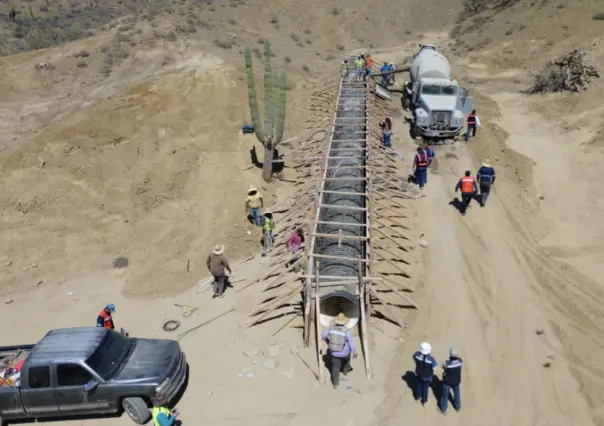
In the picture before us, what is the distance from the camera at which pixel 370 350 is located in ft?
36.5

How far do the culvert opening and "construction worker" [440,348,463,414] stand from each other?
262 cm

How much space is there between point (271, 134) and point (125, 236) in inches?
250

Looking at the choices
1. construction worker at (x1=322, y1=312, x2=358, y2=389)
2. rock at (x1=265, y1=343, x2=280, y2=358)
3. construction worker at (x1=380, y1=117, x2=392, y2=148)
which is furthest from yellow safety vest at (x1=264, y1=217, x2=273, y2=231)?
construction worker at (x1=380, y1=117, x2=392, y2=148)

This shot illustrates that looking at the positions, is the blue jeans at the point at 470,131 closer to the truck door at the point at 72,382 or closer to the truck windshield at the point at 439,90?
the truck windshield at the point at 439,90

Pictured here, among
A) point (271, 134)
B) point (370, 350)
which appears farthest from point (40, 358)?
point (271, 134)

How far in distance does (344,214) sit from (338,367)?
5.38m

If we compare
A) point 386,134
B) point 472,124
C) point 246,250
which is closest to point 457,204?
point 386,134

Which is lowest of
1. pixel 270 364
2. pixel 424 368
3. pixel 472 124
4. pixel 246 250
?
pixel 270 364

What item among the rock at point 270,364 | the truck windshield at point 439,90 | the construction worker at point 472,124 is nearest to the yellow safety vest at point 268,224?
the rock at point 270,364

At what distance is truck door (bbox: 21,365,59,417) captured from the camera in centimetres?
938

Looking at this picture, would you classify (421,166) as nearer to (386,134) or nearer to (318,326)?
(386,134)

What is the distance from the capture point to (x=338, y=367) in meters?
10.0

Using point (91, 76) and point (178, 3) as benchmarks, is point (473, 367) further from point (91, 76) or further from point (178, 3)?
point (178, 3)

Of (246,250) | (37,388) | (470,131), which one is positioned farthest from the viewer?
(470,131)
